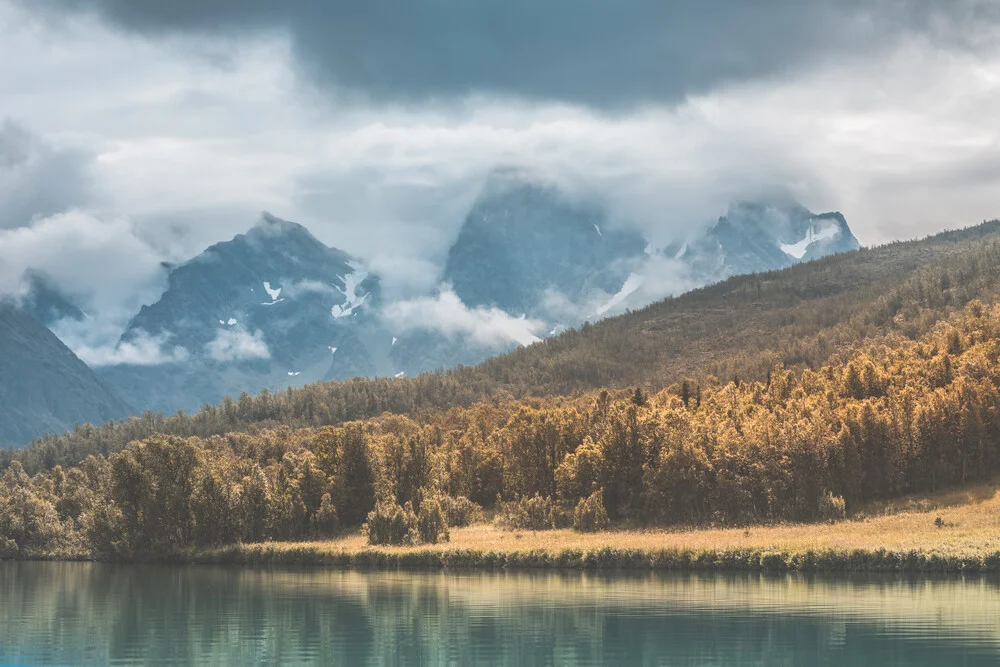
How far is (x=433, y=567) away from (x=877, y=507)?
61189 mm

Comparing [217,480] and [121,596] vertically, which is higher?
[217,480]

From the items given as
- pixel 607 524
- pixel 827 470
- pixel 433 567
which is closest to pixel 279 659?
pixel 433 567

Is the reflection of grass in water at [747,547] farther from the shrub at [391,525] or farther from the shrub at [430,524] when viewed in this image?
the shrub at [391,525]

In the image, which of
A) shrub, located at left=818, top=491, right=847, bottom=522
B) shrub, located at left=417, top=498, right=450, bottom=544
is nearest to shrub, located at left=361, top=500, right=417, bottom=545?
shrub, located at left=417, top=498, right=450, bottom=544

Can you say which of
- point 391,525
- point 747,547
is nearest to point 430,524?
point 391,525

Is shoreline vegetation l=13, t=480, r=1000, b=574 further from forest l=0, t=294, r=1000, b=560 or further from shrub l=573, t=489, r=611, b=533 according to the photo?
forest l=0, t=294, r=1000, b=560

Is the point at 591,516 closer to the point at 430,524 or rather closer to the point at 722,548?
the point at 430,524

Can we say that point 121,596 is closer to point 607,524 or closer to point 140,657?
point 140,657

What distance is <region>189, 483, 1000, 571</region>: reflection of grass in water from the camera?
104938 millimetres

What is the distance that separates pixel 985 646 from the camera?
190 ft

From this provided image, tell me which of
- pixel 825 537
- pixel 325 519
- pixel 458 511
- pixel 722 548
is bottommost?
pixel 722 548

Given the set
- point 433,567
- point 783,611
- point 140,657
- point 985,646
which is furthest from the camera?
point 433,567

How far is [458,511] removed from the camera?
166 meters

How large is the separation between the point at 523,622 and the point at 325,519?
9044cm
